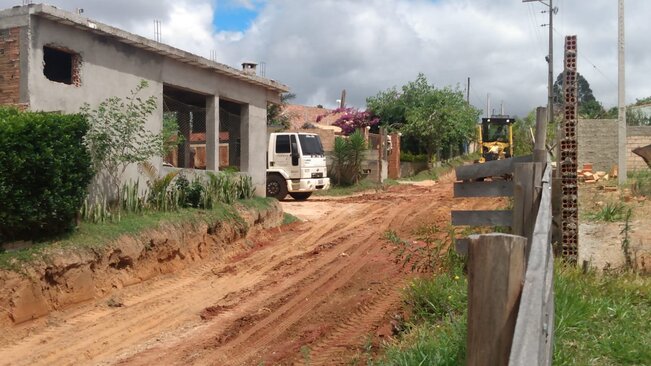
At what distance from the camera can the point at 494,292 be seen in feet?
7.97

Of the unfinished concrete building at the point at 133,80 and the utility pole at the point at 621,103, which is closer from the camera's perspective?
the unfinished concrete building at the point at 133,80

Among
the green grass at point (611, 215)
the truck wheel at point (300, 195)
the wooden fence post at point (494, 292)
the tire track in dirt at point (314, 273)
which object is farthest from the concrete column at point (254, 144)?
the wooden fence post at point (494, 292)

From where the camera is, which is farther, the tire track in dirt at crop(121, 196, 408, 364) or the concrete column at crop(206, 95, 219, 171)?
the concrete column at crop(206, 95, 219, 171)

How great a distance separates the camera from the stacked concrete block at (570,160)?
7.75 metres

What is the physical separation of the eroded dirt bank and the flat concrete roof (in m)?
3.74

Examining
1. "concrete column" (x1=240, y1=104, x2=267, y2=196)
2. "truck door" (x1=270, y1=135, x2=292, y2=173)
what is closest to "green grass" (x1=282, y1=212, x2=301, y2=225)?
"concrete column" (x1=240, y1=104, x2=267, y2=196)

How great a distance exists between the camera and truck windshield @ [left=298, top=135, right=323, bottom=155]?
78.8ft

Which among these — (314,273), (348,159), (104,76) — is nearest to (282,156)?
(348,159)

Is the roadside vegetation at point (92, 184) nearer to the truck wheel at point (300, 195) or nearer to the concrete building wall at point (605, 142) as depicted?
the truck wheel at point (300, 195)

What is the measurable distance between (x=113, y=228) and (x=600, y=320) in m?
8.34

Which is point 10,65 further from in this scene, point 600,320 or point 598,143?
point 598,143

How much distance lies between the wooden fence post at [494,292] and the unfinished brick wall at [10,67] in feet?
33.8

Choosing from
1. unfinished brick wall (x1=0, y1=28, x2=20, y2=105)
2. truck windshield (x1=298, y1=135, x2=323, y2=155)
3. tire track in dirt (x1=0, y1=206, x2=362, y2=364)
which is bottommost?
tire track in dirt (x1=0, y1=206, x2=362, y2=364)

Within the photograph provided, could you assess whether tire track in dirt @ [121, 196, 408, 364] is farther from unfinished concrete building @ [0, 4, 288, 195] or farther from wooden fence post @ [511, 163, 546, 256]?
wooden fence post @ [511, 163, 546, 256]
